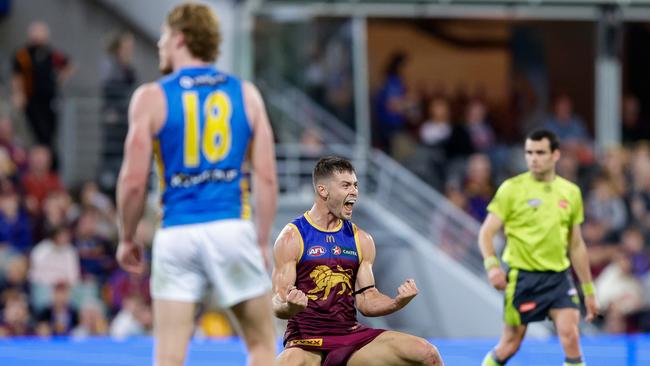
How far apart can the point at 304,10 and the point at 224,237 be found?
41.3 feet

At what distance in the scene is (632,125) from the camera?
72.9 ft

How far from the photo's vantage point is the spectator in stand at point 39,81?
1803 cm

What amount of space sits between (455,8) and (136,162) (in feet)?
45.4

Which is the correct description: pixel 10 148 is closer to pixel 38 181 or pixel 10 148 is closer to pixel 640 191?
pixel 38 181

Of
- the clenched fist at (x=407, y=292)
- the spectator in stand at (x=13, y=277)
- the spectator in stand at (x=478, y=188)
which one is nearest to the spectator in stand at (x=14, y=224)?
the spectator in stand at (x=13, y=277)

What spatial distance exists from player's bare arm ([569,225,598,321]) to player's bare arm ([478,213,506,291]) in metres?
0.55

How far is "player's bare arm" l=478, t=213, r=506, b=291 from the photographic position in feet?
33.3

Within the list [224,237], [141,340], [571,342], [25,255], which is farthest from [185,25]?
[25,255]

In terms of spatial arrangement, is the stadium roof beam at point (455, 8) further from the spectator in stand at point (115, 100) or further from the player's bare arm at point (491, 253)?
the player's bare arm at point (491, 253)

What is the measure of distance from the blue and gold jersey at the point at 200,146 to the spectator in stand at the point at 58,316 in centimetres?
955

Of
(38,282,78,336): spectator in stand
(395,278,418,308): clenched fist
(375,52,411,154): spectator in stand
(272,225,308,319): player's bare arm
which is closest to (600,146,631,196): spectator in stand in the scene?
(375,52,411,154): spectator in stand

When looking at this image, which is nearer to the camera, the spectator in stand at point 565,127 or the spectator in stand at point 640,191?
the spectator in stand at point 640,191

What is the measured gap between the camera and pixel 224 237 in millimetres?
6922

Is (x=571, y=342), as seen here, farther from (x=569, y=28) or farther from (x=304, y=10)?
(x=569, y=28)
